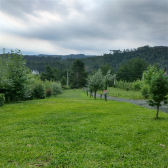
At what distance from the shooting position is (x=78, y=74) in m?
61.7

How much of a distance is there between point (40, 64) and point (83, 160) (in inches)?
4112

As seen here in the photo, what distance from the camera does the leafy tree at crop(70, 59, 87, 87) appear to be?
60.2m

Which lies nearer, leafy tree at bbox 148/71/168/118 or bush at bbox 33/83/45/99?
leafy tree at bbox 148/71/168/118

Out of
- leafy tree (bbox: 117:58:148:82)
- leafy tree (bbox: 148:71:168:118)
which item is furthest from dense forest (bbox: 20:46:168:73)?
leafy tree (bbox: 148:71:168:118)

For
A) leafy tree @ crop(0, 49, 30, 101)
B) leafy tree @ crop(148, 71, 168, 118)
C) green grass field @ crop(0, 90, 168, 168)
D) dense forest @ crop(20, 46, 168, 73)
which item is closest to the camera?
green grass field @ crop(0, 90, 168, 168)

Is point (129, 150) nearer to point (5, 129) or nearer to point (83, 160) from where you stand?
point (83, 160)

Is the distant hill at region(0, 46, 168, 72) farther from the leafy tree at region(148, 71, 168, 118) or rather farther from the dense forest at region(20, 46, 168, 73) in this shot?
the leafy tree at region(148, 71, 168, 118)

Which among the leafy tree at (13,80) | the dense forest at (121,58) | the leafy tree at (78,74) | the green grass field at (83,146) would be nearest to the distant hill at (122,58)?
the dense forest at (121,58)

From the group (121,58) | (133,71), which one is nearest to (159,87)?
(133,71)

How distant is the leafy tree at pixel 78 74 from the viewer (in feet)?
197

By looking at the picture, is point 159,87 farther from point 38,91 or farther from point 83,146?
Answer: point 38,91

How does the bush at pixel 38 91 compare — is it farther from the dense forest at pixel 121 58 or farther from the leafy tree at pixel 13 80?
the dense forest at pixel 121 58

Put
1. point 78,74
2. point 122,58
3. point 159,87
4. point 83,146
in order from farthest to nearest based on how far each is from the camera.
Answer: point 122,58, point 78,74, point 159,87, point 83,146

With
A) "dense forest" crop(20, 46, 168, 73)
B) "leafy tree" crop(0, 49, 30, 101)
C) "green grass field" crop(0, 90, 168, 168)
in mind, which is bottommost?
"green grass field" crop(0, 90, 168, 168)
